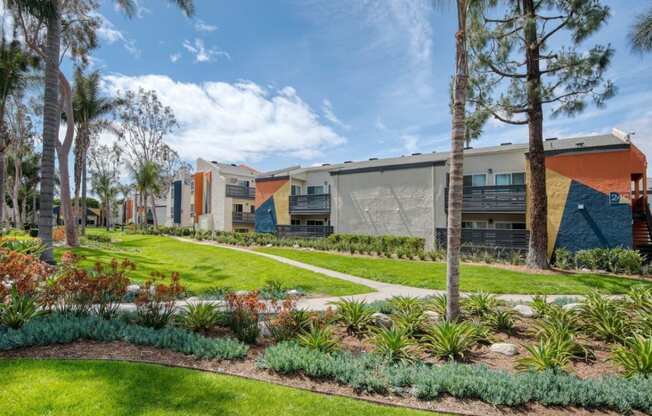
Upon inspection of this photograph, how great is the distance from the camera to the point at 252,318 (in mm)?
6078

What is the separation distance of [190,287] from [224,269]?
187 inches

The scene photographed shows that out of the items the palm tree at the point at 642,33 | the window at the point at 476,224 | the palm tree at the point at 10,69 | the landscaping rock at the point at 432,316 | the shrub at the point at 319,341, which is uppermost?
the palm tree at the point at 10,69

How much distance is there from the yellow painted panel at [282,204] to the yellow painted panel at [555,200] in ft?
63.8

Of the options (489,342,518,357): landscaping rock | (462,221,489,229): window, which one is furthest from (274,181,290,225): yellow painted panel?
(489,342,518,357): landscaping rock

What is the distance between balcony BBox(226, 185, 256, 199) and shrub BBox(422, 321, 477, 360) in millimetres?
34994

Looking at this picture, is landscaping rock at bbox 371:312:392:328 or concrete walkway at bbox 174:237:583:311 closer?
landscaping rock at bbox 371:312:392:328

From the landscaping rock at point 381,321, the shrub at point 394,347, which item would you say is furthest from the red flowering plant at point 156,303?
the landscaping rock at point 381,321

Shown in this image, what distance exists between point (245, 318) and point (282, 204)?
24.1 m

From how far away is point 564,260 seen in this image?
15352 mm

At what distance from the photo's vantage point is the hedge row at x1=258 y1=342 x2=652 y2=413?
165 inches

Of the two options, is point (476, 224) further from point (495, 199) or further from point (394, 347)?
point (394, 347)

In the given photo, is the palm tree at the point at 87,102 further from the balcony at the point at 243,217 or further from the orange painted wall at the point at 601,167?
the orange painted wall at the point at 601,167

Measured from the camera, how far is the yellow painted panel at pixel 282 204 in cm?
2944

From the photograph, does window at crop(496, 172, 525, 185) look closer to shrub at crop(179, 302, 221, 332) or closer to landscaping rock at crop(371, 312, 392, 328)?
landscaping rock at crop(371, 312, 392, 328)
